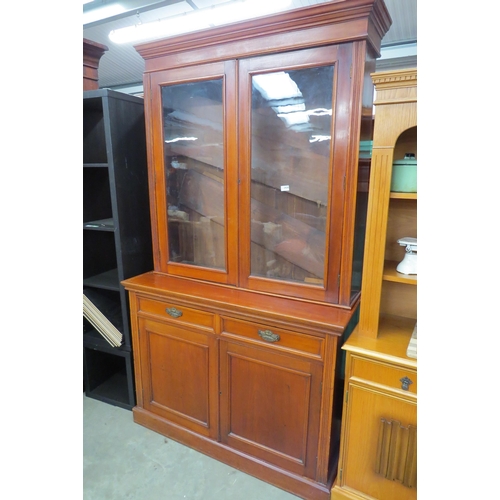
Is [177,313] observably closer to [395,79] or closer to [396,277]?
[396,277]

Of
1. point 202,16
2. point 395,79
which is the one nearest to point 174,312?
point 395,79

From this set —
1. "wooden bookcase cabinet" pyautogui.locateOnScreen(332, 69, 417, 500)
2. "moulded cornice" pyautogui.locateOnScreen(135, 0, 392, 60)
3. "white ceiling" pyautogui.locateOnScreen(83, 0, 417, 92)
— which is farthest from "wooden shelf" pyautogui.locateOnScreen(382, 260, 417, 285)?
"white ceiling" pyautogui.locateOnScreen(83, 0, 417, 92)

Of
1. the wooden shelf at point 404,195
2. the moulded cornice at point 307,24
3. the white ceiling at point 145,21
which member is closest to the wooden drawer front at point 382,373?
the wooden shelf at point 404,195

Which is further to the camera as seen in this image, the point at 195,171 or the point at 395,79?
the point at 195,171

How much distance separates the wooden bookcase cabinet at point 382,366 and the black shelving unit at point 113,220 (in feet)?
4.38

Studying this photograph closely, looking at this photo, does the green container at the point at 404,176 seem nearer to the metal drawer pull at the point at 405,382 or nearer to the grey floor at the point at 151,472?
the metal drawer pull at the point at 405,382

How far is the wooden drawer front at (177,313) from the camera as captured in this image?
168 cm

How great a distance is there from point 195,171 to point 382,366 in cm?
132

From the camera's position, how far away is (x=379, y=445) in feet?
4.45

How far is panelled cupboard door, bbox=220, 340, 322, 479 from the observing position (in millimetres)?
1480
